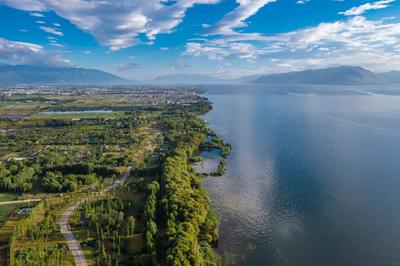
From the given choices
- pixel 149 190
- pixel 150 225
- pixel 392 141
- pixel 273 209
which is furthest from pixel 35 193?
pixel 392 141

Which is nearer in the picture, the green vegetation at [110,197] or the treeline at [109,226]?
the green vegetation at [110,197]

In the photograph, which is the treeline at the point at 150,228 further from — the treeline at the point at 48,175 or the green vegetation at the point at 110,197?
the treeline at the point at 48,175

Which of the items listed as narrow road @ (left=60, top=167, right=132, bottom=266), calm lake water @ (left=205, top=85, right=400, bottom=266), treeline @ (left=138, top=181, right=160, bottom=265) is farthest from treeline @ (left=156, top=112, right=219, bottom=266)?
narrow road @ (left=60, top=167, right=132, bottom=266)

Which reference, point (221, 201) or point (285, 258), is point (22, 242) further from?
point (285, 258)

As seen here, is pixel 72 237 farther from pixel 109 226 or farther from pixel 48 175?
pixel 48 175

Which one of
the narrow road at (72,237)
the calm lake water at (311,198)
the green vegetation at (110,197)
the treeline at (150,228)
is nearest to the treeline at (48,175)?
the green vegetation at (110,197)

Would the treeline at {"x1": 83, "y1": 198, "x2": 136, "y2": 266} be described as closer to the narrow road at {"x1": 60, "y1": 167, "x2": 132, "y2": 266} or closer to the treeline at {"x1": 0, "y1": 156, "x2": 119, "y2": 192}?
the narrow road at {"x1": 60, "y1": 167, "x2": 132, "y2": 266}

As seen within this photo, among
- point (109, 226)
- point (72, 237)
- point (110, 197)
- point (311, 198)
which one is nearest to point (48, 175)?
point (110, 197)

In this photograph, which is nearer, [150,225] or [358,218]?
[150,225]
